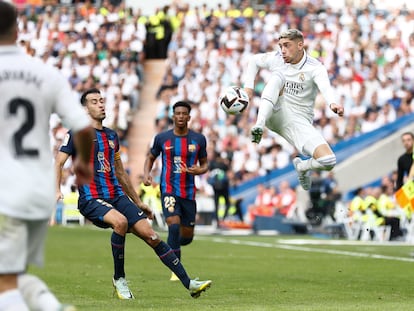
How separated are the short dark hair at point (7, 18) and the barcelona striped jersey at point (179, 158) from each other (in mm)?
8952

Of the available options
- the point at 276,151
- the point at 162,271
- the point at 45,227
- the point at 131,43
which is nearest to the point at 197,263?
the point at 162,271

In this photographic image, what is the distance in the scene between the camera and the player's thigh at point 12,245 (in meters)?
6.96

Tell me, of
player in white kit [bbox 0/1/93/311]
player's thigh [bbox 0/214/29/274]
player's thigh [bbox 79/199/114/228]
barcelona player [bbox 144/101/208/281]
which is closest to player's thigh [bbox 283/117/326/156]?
barcelona player [bbox 144/101/208/281]

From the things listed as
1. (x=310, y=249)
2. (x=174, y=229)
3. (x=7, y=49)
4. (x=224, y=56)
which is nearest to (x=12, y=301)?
(x=7, y=49)

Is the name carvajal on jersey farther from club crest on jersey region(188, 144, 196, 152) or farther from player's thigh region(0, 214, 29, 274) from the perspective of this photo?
club crest on jersey region(188, 144, 196, 152)

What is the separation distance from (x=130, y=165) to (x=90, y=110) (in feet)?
75.8

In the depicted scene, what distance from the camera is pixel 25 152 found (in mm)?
7062

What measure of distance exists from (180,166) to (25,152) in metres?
8.93

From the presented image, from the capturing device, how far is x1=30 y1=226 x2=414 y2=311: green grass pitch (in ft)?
39.3

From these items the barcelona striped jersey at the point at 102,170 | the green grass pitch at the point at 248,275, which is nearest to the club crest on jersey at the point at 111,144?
the barcelona striped jersey at the point at 102,170

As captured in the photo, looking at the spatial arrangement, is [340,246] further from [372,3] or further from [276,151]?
[372,3]

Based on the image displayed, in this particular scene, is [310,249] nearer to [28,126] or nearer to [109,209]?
[109,209]

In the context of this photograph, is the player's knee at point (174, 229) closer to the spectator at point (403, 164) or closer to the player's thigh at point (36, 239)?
the spectator at point (403, 164)

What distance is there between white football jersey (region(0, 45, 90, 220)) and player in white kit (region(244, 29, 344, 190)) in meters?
7.12
